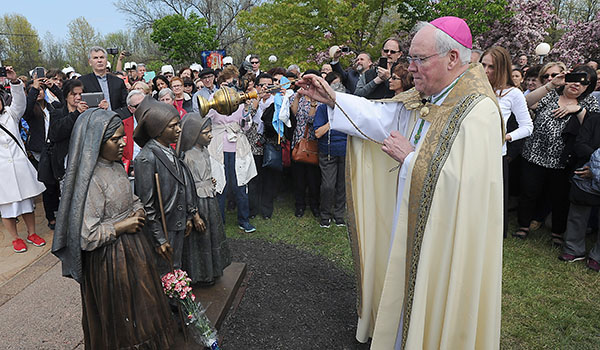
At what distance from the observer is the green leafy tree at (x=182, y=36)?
67.5 ft

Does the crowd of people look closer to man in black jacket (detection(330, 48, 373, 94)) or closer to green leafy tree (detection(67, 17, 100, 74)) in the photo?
man in black jacket (detection(330, 48, 373, 94))

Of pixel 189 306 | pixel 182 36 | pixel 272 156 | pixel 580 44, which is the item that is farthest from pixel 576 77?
pixel 182 36

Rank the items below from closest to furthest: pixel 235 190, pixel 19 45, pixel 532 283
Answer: pixel 532 283 < pixel 235 190 < pixel 19 45

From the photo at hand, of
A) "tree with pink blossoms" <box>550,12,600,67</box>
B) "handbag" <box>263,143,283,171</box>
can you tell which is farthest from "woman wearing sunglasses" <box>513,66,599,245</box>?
"tree with pink blossoms" <box>550,12,600,67</box>

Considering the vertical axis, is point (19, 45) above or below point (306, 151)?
above

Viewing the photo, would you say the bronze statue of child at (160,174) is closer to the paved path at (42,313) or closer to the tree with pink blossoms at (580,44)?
the paved path at (42,313)

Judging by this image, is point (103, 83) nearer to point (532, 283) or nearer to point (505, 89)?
point (505, 89)

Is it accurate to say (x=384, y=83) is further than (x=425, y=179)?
Yes

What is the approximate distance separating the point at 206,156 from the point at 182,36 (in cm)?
1955

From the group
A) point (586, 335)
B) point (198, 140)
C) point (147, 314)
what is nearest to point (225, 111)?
point (198, 140)

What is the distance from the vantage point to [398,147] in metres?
2.34

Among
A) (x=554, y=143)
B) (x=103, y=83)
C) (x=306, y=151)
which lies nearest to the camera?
(x=554, y=143)

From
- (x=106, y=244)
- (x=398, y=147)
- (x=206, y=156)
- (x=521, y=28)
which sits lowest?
(x=106, y=244)

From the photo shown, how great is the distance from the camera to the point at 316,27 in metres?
14.8
